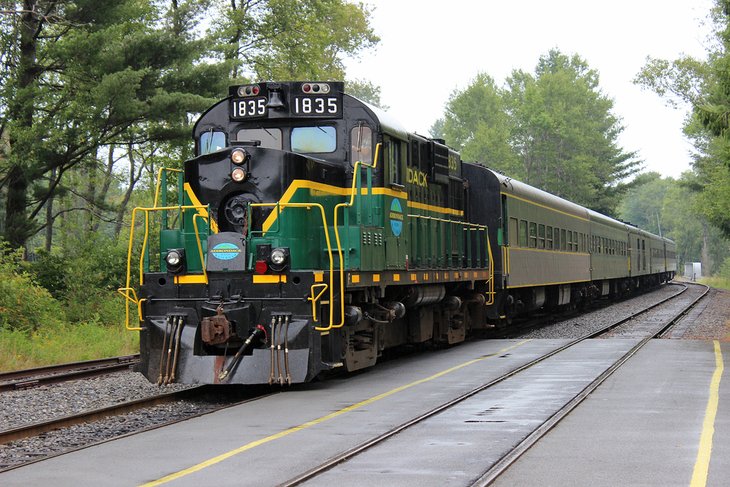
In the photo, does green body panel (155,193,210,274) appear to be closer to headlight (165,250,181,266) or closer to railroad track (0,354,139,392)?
headlight (165,250,181,266)

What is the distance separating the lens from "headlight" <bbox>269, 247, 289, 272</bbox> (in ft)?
36.1

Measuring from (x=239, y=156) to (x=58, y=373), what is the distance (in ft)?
17.2

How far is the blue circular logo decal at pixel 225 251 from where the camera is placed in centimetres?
1123

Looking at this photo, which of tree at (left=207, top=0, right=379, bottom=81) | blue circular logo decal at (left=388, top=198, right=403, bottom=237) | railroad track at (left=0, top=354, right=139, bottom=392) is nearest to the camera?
railroad track at (left=0, top=354, right=139, bottom=392)

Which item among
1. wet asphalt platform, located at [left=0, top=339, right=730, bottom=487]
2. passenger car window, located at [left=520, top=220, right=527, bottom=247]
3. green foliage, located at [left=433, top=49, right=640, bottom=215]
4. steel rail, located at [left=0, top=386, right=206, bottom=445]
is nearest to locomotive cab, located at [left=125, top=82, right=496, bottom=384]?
steel rail, located at [left=0, top=386, right=206, bottom=445]

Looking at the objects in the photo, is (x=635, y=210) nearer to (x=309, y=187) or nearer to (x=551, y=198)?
(x=551, y=198)

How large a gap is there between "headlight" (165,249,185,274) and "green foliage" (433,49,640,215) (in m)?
65.1

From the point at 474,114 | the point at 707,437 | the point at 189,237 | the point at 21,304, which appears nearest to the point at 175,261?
the point at 189,237

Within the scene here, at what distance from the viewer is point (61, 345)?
17.0 metres

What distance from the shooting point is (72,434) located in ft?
28.7

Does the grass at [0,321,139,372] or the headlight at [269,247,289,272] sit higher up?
the headlight at [269,247,289,272]

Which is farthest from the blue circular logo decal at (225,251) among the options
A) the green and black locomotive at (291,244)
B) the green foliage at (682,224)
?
the green foliage at (682,224)

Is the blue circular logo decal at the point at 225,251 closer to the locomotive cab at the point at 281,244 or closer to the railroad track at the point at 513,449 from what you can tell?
the locomotive cab at the point at 281,244

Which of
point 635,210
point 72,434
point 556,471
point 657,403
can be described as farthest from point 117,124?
point 635,210
